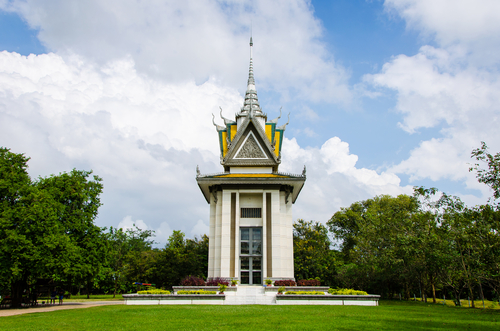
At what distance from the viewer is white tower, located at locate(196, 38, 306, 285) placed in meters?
29.0

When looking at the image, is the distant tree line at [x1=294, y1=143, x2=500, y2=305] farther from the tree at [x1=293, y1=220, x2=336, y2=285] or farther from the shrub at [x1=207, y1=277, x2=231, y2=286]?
the shrub at [x1=207, y1=277, x2=231, y2=286]

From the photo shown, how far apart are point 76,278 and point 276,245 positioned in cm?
1435

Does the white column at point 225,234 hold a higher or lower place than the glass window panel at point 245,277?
higher

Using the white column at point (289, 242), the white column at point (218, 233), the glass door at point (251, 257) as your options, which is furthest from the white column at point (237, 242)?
the white column at point (289, 242)

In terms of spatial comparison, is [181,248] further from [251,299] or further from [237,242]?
[251,299]

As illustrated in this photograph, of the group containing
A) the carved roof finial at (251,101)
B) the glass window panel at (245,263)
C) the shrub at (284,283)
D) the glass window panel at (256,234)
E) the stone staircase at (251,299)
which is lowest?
the stone staircase at (251,299)

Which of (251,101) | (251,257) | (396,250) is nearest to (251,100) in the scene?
(251,101)

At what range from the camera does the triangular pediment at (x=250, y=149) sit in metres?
32.2

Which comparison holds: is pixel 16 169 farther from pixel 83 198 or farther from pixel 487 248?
pixel 487 248

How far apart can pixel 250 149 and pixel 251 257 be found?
929 centimetres

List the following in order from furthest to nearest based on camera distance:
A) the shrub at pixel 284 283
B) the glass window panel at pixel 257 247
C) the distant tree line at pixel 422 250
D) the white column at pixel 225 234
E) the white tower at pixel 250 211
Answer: the glass window panel at pixel 257 247 → the white tower at pixel 250 211 → the white column at pixel 225 234 → the shrub at pixel 284 283 → the distant tree line at pixel 422 250

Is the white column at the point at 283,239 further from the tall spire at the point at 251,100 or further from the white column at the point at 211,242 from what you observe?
the tall spire at the point at 251,100

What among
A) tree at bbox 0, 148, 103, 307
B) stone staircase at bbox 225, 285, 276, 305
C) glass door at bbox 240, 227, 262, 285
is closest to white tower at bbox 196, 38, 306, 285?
glass door at bbox 240, 227, 262, 285

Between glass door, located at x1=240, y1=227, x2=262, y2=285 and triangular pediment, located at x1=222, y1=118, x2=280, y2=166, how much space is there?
5987mm
